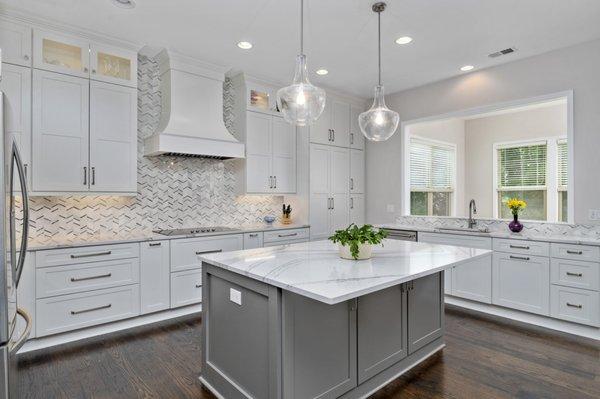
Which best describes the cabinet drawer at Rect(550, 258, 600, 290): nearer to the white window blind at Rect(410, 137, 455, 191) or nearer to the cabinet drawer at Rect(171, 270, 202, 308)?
the white window blind at Rect(410, 137, 455, 191)

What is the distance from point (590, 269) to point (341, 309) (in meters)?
2.70

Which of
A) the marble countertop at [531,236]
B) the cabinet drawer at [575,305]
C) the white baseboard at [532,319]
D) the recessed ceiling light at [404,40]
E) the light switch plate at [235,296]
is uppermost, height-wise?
the recessed ceiling light at [404,40]

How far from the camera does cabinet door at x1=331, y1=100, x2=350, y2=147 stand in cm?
530

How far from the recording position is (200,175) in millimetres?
4461

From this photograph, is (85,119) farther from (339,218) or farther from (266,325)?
(339,218)

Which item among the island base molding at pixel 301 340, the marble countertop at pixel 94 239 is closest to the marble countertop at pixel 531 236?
the island base molding at pixel 301 340

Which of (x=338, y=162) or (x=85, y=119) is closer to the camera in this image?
(x=85, y=119)

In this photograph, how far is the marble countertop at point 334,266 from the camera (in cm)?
170

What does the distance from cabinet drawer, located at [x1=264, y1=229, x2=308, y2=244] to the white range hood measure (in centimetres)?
111

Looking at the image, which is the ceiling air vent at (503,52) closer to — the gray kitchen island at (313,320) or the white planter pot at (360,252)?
the gray kitchen island at (313,320)

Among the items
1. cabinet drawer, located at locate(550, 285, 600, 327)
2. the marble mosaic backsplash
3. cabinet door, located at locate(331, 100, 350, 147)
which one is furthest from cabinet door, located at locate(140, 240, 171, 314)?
cabinet drawer, located at locate(550, 285, 600, 327)

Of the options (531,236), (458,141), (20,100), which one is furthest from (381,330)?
(458,141)

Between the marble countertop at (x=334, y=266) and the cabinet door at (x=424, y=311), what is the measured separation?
0.91 ft

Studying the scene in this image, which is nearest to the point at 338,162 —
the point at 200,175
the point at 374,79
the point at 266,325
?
the point at 374,79
